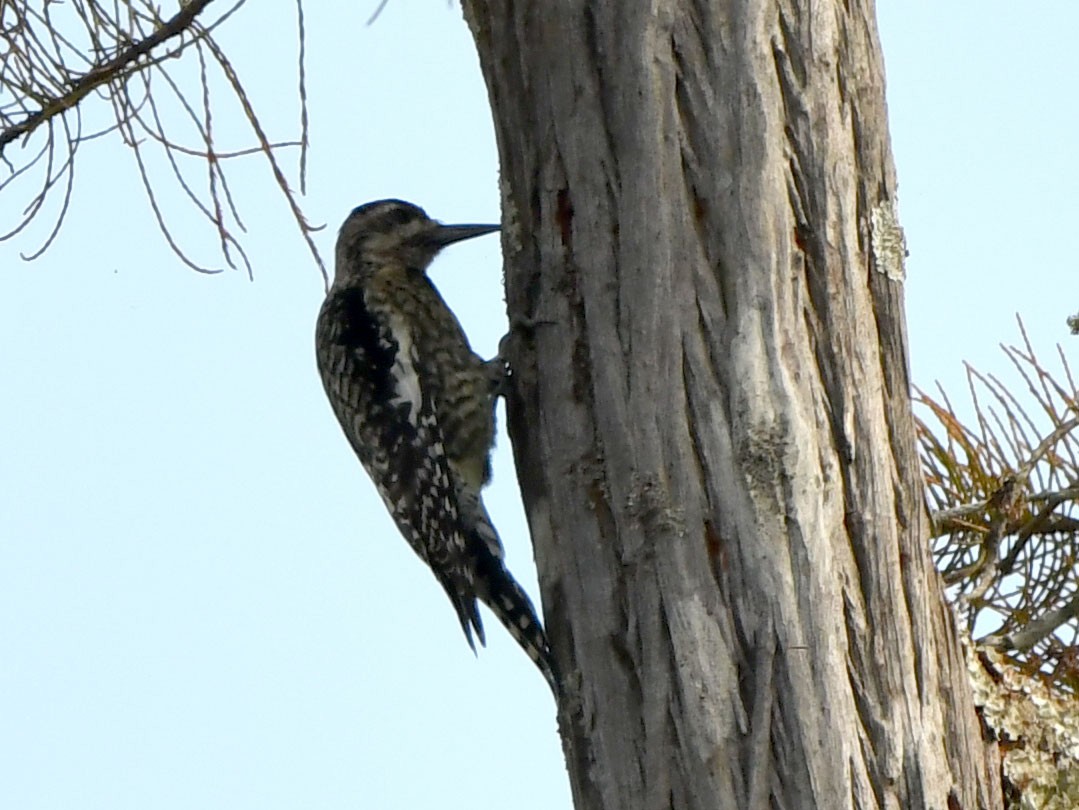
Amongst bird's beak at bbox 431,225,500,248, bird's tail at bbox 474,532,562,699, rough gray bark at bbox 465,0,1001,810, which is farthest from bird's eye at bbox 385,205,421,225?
rough gray bark at bbox 465,0,1001,810

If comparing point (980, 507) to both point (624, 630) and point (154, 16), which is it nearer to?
point (624, 630)

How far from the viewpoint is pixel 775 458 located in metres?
2.46

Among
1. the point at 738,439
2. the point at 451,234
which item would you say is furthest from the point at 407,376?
the point at 738,439

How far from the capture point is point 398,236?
5.17 metres

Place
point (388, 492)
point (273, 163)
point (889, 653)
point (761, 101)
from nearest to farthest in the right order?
point (889, 653) → point (761, 101) → point (273, 163) → point (388, 492)

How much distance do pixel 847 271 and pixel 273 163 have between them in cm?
153

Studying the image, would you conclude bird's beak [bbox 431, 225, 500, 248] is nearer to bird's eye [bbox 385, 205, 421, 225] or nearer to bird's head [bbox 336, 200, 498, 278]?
bird's head [bbox 336, 200, 498, 278]

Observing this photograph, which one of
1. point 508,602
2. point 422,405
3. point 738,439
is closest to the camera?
point 738,439

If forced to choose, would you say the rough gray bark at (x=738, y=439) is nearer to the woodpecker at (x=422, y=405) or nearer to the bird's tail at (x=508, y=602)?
the bird's tail at (x=508, y=602)

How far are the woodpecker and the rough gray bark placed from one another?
1517 millimetres

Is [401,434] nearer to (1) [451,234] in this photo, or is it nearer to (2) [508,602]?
(2) [508,602]

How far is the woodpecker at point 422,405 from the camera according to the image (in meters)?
4.41

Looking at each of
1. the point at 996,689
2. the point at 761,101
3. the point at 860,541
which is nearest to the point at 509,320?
the point at 761,101

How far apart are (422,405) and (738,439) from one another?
224cm
